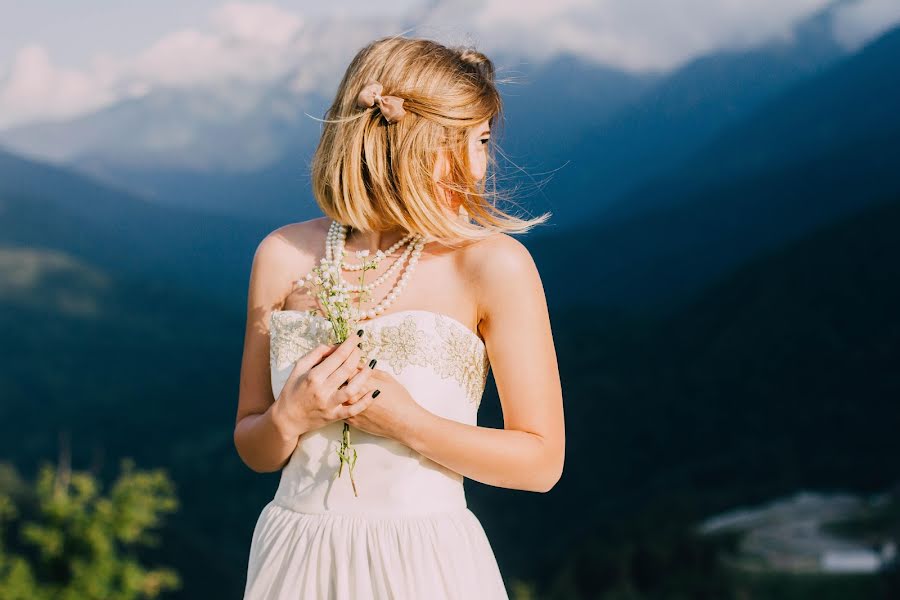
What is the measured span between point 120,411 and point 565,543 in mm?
22990

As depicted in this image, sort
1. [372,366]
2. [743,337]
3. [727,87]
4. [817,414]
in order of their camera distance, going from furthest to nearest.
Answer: [727,87] < [743,337] < [817,414] < [372,366]

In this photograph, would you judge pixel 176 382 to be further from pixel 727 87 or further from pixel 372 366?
pixel 372 366

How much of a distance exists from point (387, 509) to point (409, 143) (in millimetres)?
608

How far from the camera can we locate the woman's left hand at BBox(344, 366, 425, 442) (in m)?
1.46

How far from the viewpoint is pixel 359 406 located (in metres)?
1.45

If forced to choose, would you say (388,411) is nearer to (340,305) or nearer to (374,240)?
(340,305)

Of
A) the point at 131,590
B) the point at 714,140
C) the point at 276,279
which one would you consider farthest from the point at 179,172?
the point at 276,279

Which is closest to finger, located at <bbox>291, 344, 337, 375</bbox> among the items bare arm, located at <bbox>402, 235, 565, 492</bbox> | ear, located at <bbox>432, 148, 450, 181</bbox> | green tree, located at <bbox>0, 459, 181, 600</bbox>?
bare arm, located at <bbox>402, 235, 565, 492</bbox>

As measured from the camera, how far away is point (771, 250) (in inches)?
1395

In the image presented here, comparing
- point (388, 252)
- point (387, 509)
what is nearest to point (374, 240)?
point (388, 252)

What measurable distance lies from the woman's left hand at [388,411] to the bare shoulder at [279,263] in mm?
338

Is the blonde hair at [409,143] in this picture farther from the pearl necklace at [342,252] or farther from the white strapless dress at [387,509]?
the white strapless dress at [387,509]

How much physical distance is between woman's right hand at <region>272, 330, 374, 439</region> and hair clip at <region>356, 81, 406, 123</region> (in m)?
0.37

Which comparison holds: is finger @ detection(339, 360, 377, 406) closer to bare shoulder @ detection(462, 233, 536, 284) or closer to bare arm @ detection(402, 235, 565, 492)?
bare arm @ detection(402, 235, 565, 492)
